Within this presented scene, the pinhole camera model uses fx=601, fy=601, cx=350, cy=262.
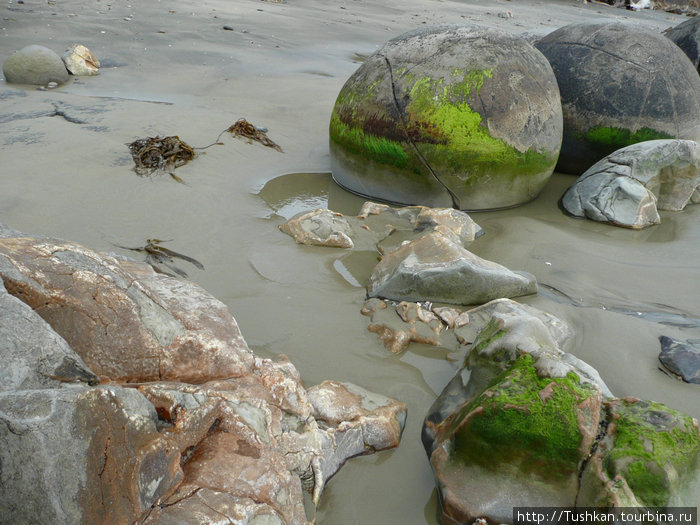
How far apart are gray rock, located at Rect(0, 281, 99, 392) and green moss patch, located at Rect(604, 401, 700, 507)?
1.83m

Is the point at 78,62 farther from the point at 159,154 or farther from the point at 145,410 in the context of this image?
the point at 145,410

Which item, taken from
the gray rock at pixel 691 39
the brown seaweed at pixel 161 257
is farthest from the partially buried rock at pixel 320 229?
the gray rock at pixel 691 39

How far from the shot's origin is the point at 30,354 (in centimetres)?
191

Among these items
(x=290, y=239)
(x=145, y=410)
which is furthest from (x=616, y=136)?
(x=145, y=410)

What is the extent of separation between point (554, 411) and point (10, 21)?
11.0m

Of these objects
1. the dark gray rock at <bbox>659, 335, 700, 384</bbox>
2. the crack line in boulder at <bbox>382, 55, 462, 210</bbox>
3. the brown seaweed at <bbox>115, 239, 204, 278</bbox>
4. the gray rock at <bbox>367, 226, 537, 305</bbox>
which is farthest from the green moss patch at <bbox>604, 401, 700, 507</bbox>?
the crack line in boulder at <bbox>382, 55, 462, 210</bbox>

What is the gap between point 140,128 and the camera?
570 cm

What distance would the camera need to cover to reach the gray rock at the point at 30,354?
6.09 ft

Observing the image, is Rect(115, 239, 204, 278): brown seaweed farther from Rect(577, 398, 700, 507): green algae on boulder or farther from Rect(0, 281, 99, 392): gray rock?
Rect(577, 398, 700, 507): green algae on boulder

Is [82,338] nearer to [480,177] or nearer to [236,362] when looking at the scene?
[236,362]

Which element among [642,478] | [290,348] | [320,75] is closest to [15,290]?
[290,348]

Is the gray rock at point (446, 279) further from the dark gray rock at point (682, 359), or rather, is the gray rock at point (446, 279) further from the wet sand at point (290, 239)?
the dark gray rock at point (682, 359)

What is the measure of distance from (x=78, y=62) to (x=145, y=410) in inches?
296

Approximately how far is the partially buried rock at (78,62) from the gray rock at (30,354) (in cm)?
691
